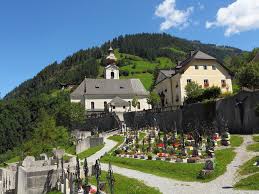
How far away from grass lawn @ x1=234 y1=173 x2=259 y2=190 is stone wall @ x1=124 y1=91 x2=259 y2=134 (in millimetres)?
17998

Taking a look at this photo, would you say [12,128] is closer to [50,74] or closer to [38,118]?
[38,118]

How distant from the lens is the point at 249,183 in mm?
19203

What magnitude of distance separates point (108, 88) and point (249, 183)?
68.0 m

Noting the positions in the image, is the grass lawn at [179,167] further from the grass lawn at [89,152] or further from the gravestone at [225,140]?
the grass lawn at [89,152]

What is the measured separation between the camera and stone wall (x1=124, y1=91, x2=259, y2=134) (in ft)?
124

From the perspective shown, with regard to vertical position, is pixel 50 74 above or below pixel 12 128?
above

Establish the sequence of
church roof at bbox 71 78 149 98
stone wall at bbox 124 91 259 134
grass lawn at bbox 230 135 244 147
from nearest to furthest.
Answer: grass lawn at bbox 230 135 244 147, stone wall at bbox 124 91 259 134, church roof at bbox 71 78 149 98

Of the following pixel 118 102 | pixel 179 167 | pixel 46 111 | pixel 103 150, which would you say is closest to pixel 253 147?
pixel 179 167

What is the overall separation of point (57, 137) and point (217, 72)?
31232 mm

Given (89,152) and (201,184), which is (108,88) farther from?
(201,184)

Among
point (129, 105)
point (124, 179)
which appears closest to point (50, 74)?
point (129, 105)

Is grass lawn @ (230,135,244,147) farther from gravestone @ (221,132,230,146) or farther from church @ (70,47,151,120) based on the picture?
church @ (70,47,151,120)

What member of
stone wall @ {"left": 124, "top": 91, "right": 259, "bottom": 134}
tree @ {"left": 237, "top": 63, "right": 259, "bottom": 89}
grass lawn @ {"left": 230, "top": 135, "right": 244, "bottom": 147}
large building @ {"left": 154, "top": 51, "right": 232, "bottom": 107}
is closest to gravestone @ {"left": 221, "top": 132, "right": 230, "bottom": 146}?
grass lawn @ {"left": 230, "top": 135, "right": 244, "bottom": 147}

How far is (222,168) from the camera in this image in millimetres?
23438
